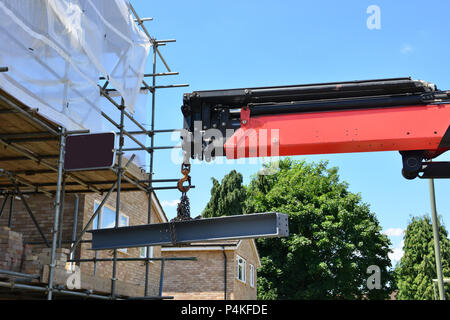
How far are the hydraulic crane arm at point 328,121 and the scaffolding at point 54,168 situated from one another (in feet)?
10.7

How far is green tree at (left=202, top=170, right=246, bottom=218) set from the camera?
43.7 metres

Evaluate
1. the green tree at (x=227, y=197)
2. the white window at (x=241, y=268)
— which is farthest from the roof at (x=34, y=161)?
the green tree at (x=227, y=197)

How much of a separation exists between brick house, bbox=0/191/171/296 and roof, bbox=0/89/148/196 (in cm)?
109

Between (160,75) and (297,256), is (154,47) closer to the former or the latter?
(160,75)

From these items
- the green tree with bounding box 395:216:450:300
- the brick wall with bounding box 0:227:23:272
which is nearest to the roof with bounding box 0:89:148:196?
the brick wall with bounding box 0:227:23:272

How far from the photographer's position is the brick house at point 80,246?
901 centimetres

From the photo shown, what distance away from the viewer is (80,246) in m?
13.8

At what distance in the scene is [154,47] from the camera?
15.2 metres

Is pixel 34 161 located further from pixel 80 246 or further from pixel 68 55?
pixel 80 246

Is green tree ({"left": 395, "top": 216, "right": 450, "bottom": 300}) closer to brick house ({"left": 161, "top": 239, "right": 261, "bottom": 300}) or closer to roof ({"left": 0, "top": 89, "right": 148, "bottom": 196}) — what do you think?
brick house ({"left": 161, "top": 239, "right": 261, "bottom": 300})

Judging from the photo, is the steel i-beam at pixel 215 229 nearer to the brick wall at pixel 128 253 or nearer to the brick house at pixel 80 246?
the brick house at pixel 80 246

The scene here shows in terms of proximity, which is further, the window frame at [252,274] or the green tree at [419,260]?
the green tree at [419,260]

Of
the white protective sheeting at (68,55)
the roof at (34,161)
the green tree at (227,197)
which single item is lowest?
the roof at (34,161)

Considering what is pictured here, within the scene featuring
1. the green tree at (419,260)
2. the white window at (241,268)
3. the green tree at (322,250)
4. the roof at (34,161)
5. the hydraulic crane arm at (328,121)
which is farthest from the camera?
the green tree at (419,260)
